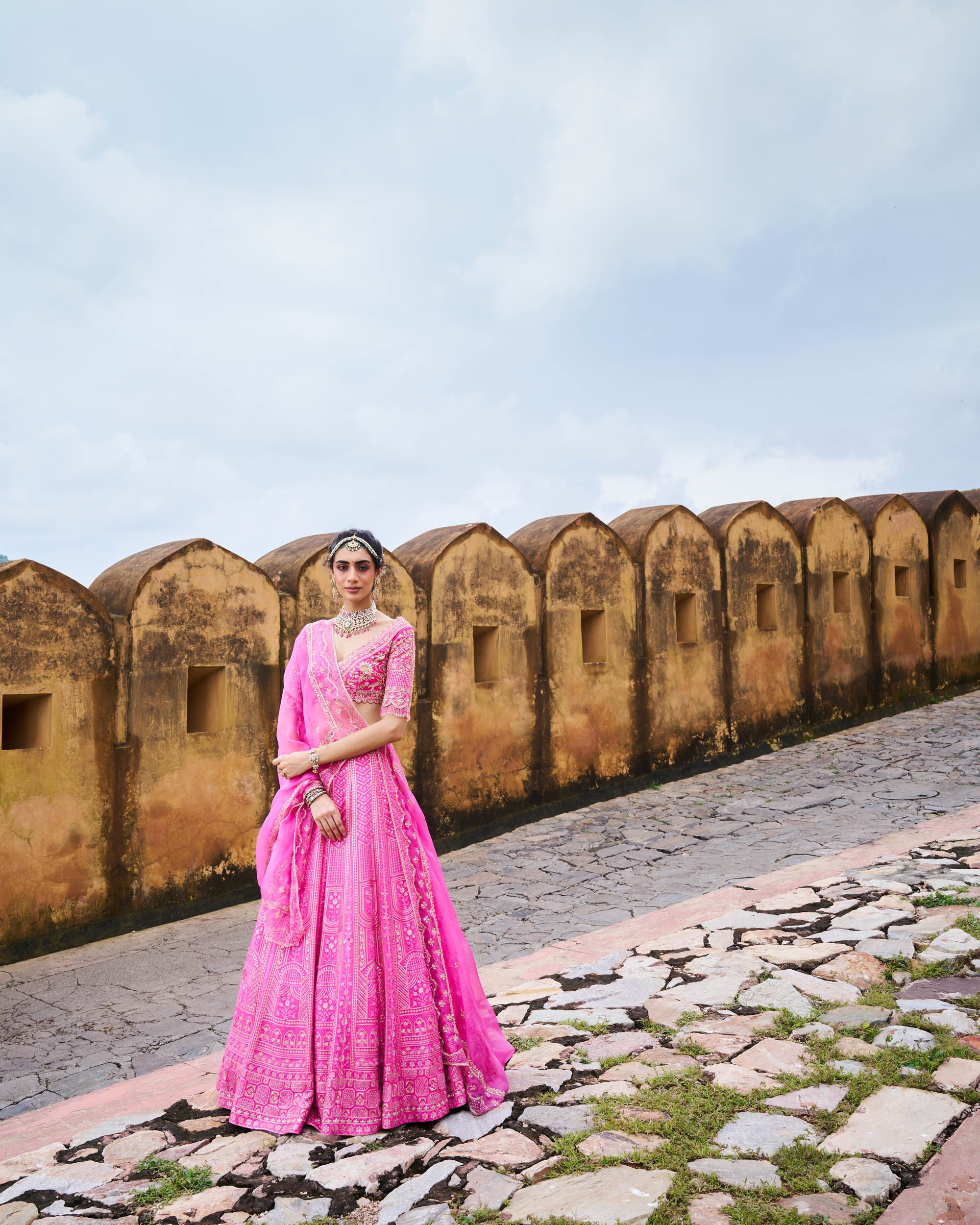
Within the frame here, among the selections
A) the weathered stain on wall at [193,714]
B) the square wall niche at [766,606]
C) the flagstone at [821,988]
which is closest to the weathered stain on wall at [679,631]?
the square wall niche at [766,606]

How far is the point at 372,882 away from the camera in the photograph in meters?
2.90

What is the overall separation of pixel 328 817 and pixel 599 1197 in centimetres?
122

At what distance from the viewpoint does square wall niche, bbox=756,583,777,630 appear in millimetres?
10250

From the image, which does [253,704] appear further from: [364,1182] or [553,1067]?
[364,1182]

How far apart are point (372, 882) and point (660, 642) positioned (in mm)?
6592

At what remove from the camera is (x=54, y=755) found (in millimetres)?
5477

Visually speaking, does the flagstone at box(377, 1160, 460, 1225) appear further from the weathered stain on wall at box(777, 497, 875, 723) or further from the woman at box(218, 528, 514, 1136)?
the weathered stain on wall at box(777, 497, 875, 723)

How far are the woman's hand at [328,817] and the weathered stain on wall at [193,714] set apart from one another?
3.32 metres

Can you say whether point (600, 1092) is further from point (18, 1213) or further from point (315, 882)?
point (18, 1213)

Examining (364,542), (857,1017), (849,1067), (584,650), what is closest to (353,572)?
(364,542)

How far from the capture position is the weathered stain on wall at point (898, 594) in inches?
450

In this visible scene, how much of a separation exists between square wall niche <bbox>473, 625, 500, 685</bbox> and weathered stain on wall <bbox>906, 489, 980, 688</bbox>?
22.3ft

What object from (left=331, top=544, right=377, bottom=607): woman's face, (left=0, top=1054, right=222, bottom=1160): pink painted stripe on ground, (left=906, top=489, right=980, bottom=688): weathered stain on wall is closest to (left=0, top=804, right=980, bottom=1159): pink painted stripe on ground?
(left=0, top=1054, right=222, bottom=1160): pink painted stripe on ground

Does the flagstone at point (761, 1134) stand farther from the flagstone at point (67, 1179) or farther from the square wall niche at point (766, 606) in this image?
the square wall niche at point (766, 606)
